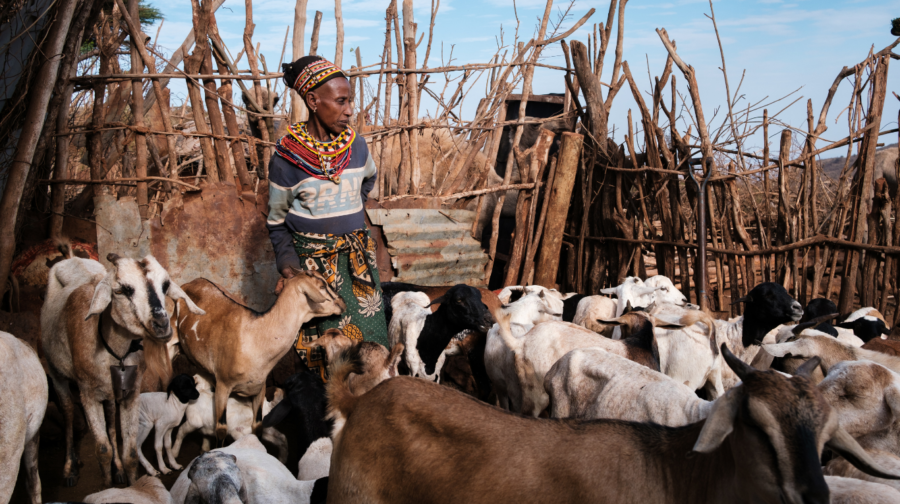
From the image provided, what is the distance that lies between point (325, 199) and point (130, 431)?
2173mm

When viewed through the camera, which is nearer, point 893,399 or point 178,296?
point 893,399

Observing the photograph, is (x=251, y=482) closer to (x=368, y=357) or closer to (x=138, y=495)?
(x=138, y=495)

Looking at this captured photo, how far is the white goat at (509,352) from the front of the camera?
203 inches

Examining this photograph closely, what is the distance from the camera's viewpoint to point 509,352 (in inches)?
203

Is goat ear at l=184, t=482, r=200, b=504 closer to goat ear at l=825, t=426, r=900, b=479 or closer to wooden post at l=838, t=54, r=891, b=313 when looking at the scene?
goat ear at l=825, t=426, r=900, b=479

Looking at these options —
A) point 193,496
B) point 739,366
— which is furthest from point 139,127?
point 739,366

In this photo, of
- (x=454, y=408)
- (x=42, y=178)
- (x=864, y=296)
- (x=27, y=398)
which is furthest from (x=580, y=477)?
(x=864, y=296)

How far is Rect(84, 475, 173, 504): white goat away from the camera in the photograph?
319 centimetres

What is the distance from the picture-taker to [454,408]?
242 cm

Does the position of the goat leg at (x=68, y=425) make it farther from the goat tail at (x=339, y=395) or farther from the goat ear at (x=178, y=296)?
the goat tail at (x=339, y=395)

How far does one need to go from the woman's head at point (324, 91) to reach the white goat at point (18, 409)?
2013 mm

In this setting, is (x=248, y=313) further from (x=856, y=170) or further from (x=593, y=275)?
(x=856, y=170)

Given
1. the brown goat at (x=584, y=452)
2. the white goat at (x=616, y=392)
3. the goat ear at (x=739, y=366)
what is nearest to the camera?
the brown goat at (x=584, y=452)

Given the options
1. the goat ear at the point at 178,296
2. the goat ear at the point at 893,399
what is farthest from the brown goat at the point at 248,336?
the goat ear at the point at 893,399
